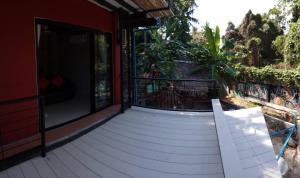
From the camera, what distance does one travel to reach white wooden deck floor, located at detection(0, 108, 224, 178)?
2.26 m

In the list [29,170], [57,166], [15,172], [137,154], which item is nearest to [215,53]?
[137,154]

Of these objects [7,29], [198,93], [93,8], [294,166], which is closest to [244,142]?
[294,166]

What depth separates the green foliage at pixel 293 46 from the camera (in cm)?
993

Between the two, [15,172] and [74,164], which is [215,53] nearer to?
[74,164]

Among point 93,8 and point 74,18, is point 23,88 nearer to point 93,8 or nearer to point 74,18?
point 74,18

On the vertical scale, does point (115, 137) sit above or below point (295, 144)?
above

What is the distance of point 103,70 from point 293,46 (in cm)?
1017

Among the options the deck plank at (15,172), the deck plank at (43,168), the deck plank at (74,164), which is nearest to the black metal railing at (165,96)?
the deck plank at (74,164)

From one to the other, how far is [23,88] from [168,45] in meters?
5.99

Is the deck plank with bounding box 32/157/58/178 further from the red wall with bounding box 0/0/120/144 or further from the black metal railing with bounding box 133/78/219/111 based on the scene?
the black metal railing with bounding box 133/78/219/111

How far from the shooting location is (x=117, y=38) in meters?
4.94

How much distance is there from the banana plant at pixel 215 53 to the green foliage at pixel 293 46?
4.13 m

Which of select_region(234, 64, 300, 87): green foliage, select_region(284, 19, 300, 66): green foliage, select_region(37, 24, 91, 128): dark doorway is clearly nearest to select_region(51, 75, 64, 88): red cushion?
select_region(37, 24, 91, 128): dark doorway

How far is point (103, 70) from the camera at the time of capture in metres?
4.75
